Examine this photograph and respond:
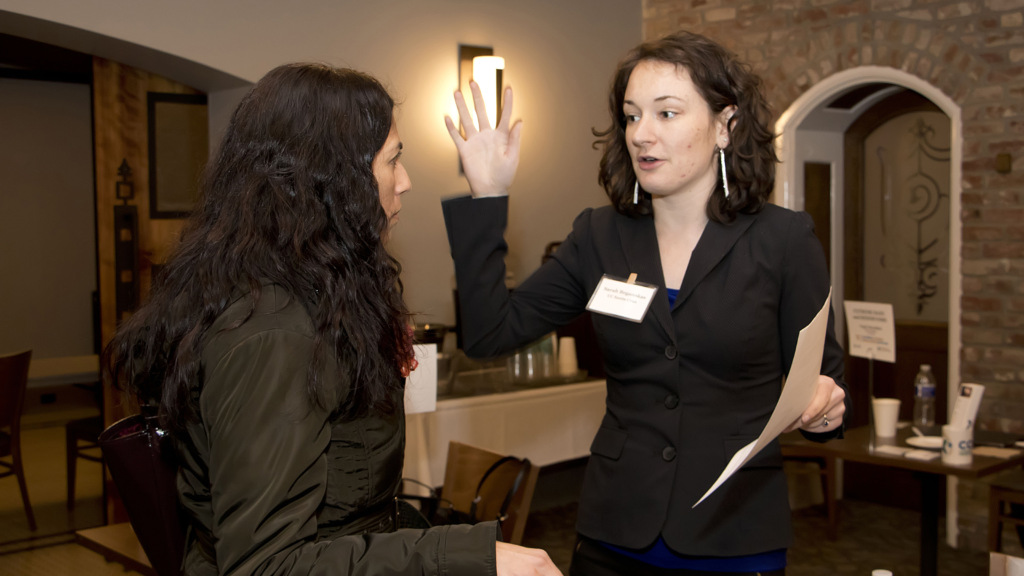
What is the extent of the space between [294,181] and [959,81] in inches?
153

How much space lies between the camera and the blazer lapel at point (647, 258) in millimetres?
1481

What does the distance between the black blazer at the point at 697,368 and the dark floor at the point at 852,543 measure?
2.48 m

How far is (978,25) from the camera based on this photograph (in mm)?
3893

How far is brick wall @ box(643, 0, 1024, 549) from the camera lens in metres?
3.81

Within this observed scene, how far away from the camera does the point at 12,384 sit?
13.4 feet

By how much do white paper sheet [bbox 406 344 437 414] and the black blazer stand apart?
111 millimetres

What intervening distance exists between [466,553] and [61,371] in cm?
735

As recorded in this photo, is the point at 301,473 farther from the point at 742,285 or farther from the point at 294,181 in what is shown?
the point at 742,285

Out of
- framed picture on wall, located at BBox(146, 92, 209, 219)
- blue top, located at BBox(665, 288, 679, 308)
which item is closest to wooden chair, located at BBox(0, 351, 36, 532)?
framed picture on wall, located at BBox(146, 92, 209, 219)

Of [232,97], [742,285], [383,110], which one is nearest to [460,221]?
[383,110]

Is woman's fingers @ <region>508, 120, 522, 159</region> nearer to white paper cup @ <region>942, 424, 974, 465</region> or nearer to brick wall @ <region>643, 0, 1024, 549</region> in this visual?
white paper cup @ <region>942, 424, 974, 465</region>

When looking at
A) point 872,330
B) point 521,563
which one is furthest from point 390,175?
point 872,330

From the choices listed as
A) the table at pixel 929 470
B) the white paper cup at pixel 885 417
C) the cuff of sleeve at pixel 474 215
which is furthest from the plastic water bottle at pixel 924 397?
the cuff of sleeve at pixel 474 215

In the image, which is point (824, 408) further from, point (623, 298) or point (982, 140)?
point (982, 140)
